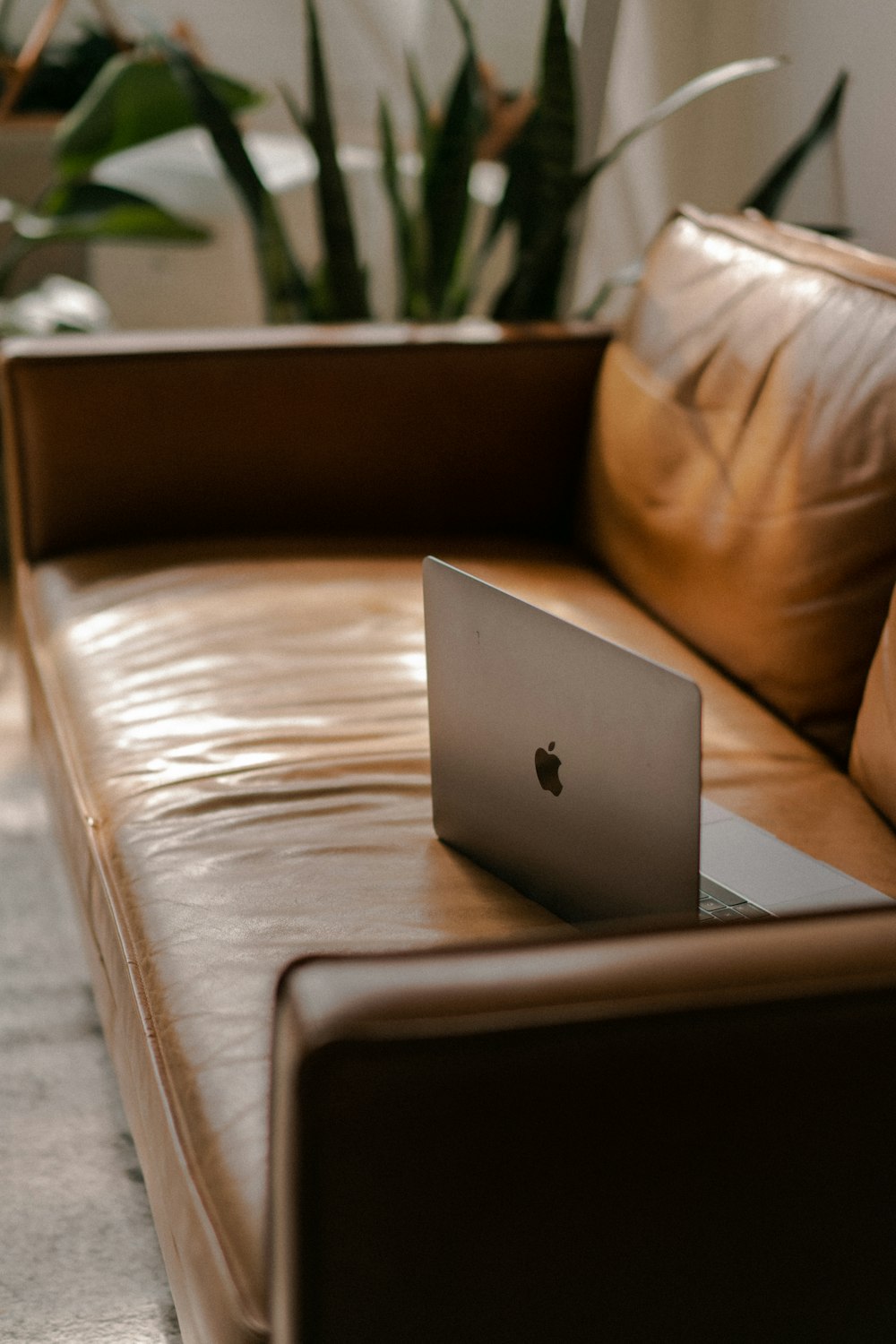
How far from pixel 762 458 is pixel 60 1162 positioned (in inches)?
35.5

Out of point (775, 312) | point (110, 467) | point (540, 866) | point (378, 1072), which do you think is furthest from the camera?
point (110, 467)

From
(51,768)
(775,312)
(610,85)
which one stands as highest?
(610,85)

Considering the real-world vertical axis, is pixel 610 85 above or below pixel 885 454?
above

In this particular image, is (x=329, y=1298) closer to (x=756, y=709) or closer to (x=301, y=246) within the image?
(x=756, y=709)

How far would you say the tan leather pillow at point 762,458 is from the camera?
1254mm

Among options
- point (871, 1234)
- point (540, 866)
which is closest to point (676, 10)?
point (540, 866)

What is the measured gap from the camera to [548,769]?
0.94 m

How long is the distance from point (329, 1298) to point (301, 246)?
10.0 ft

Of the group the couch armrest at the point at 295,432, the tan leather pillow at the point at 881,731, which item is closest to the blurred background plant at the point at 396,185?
the couch armrest at the point at 295,432

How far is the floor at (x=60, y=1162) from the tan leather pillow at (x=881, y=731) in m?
0.68

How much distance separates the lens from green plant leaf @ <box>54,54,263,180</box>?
95.3 inches

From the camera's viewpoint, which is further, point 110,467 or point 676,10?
point 676,10

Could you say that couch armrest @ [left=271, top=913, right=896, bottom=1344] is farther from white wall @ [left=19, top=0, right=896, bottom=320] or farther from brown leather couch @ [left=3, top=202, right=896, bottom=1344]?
white wall @ [left=19, top=0, right=896, bottom=320]

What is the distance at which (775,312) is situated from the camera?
1432 millimetres
